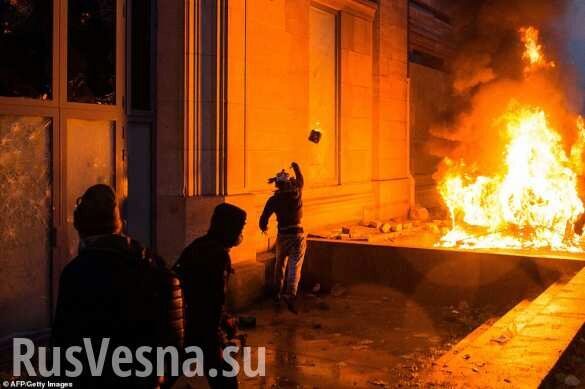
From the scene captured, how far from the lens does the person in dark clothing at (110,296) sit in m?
2.60

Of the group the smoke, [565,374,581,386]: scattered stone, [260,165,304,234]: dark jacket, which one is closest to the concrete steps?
[565,374,581,386]: scattered stone

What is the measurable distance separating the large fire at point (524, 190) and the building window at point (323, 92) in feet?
8.44

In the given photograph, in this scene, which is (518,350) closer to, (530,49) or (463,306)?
(463,306)

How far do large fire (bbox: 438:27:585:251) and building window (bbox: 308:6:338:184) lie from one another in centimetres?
257

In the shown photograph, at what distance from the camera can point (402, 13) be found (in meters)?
14.6

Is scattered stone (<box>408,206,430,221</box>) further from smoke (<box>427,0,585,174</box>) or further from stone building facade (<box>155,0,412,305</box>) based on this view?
smoke (<box>427,0,585,174</box>)

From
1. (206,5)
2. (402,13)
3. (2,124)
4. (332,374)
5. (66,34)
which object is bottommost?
(332,374)

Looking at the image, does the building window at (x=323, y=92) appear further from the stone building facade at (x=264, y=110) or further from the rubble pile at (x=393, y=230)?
the rubble pile at (x=393, y=230)

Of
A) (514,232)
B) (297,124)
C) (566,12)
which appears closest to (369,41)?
(297,124)

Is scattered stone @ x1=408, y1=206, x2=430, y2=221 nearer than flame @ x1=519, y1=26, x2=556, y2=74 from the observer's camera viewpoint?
No

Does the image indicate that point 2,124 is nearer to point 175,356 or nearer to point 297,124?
point 175,356

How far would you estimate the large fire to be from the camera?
35.9 feet

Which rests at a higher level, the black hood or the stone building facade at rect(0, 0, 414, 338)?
the stone building facade at rect(0, 0, 414, 338)

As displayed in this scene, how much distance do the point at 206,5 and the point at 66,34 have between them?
2215mm
